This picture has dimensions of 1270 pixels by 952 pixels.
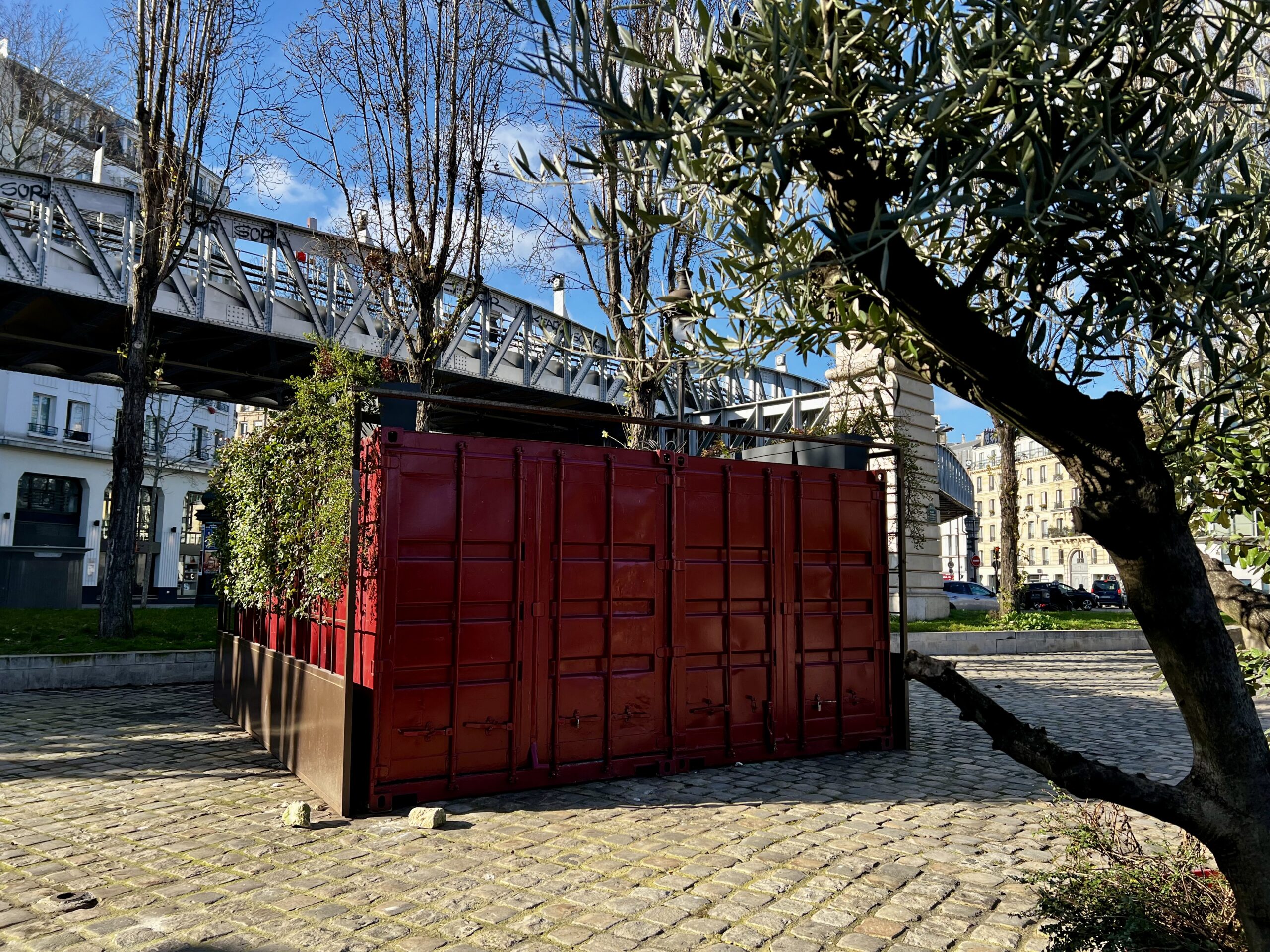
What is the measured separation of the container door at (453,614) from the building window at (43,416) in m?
47.8

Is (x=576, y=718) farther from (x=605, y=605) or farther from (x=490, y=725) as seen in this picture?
(x=605, y=605)

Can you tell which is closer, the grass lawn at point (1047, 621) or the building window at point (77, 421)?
the grass lawn at point (1047, 621)

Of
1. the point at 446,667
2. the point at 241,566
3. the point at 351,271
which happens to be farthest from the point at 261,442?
the point at 351,271

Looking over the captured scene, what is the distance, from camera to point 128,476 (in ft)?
52.2

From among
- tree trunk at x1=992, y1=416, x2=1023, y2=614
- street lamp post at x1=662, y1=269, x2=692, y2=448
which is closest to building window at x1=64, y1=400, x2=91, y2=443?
tree trunk at x1=992, y1=416, x2=1023, y2=614

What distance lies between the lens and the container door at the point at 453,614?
7.04 metres

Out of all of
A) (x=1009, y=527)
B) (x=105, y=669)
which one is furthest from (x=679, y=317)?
(x=1009, y=527)

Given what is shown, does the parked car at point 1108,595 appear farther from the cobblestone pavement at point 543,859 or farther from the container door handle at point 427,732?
the container door handle at point 427,732

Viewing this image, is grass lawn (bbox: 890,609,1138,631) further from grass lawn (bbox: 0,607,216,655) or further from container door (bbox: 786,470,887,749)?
grass lawn (bbox: 0,607,216,655)

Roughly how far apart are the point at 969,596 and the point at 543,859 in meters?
39.2

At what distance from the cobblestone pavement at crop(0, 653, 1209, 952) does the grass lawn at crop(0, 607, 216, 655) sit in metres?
5.46

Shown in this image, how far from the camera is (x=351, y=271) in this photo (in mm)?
22156

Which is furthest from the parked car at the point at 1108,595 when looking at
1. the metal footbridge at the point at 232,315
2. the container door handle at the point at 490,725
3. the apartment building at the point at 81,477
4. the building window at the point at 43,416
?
the building window at the point at 43,416

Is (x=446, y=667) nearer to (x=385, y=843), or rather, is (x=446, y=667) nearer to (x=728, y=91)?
(x=385, y=843)
